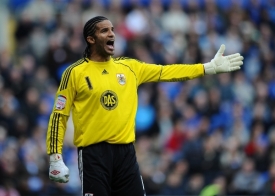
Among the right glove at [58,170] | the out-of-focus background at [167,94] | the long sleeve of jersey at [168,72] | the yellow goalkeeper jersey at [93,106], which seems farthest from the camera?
the out-of-focus background at [167,94]

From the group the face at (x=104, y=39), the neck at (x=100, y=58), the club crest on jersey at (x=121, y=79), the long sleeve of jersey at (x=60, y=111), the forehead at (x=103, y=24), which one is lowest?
the long sleeve of jersey at (x=60, y=111)

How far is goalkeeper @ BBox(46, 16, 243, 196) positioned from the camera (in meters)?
9.09

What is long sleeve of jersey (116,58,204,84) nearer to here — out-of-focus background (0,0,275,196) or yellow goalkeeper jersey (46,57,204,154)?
yellow goalkeeper jersey (46,57,204,154)

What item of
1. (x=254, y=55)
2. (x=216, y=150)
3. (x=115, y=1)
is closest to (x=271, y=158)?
(x=216, y=150)

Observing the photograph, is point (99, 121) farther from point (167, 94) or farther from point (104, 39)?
point (167, 94)

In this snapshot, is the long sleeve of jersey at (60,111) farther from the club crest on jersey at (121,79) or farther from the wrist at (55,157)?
the club crest on jersey at (121,79)

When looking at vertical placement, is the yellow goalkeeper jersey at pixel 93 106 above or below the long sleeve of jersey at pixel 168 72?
below

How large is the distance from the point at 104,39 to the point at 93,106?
73 centimetres

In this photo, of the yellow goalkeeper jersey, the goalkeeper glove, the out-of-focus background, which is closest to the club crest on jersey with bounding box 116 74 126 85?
the yellow goalkeeper jersey

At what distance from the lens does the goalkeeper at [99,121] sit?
909 cm

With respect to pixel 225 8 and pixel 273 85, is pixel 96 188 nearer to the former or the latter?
pixel 273 85

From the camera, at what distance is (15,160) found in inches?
581

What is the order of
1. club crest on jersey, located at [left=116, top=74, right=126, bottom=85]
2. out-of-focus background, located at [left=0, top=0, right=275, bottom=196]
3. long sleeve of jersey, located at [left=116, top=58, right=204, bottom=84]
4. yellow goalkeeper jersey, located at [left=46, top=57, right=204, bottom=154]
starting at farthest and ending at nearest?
out-of-focus background, located at [left=0, top=0, right=275, bottom=196] < long sleeve of jersey, located at [left=116, top=58, right=204, bottom=84] < club crest on jersey, located at [left=116, top=74, right=126, bottom=85] < yellow goalkeeper jersey, located at [left=46, top=57, right=204, bottom=154]

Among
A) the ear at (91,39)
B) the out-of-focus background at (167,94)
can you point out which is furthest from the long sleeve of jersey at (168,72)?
the out-of-focus background at (167,94)
